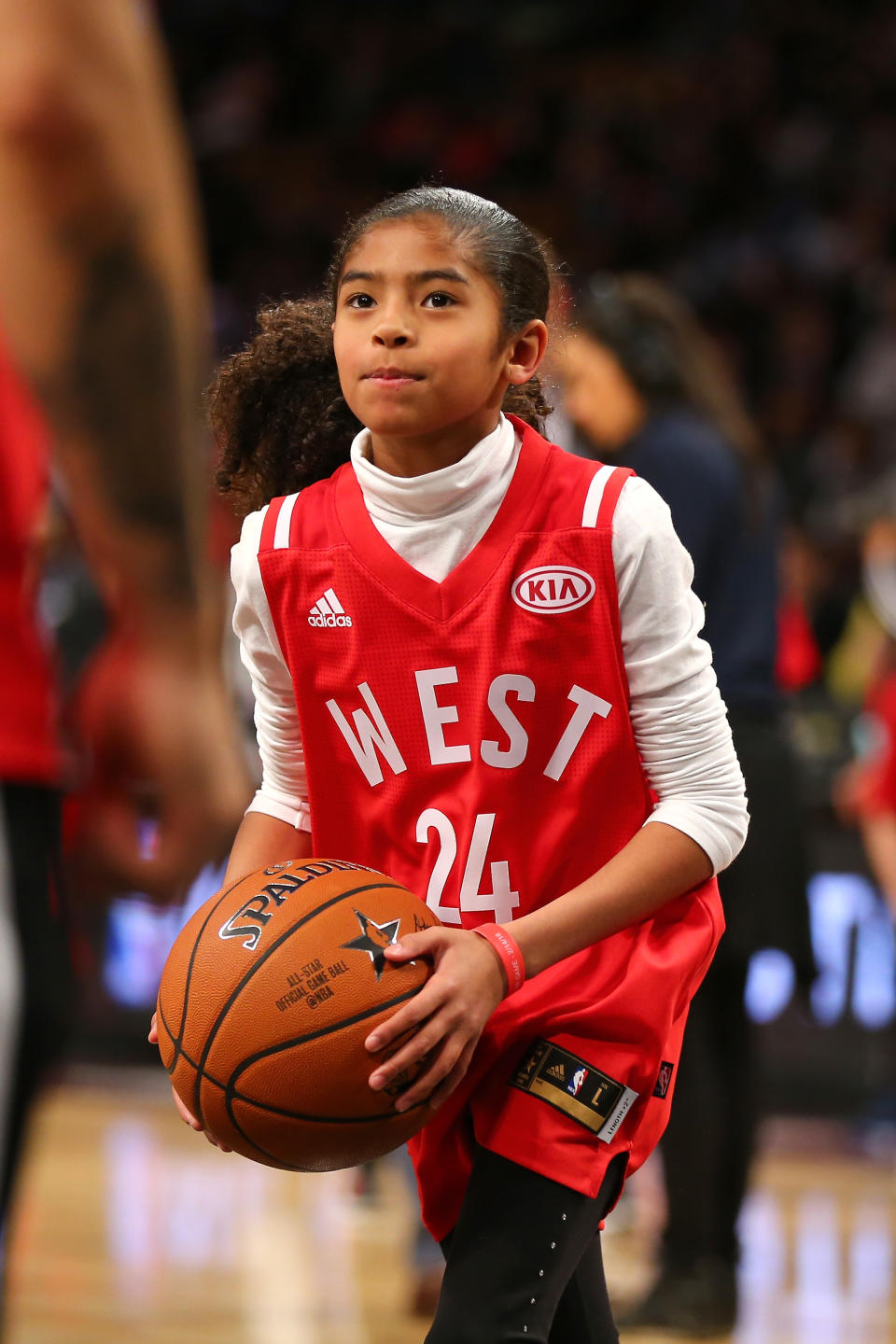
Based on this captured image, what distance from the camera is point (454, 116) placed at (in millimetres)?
10492

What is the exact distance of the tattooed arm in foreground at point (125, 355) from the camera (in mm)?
1222

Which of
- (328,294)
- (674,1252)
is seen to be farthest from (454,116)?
(328,294)

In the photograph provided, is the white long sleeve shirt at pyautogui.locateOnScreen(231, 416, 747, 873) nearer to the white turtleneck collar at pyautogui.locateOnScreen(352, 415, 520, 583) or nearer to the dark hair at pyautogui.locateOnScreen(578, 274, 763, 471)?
the white turtleneck collar at pyautogui.locateOnScreen(352, 415, 520, 583)

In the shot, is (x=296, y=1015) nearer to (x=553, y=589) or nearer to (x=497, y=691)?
(x=497, y=691)

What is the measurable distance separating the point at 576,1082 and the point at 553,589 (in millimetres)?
499

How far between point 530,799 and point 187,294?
710 millimetres

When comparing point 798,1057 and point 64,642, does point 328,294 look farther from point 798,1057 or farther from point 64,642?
point 798,1057

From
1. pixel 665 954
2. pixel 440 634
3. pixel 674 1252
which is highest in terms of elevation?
pixel 440 634

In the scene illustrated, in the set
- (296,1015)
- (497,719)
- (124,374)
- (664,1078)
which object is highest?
(124,374)

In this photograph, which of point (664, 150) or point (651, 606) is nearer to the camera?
point (651, 606)

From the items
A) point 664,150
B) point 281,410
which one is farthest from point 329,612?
point 664,150

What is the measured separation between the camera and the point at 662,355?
3117 mm

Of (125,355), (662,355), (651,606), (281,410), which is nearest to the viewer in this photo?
(125,355)

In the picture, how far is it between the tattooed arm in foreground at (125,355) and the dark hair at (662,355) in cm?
161
